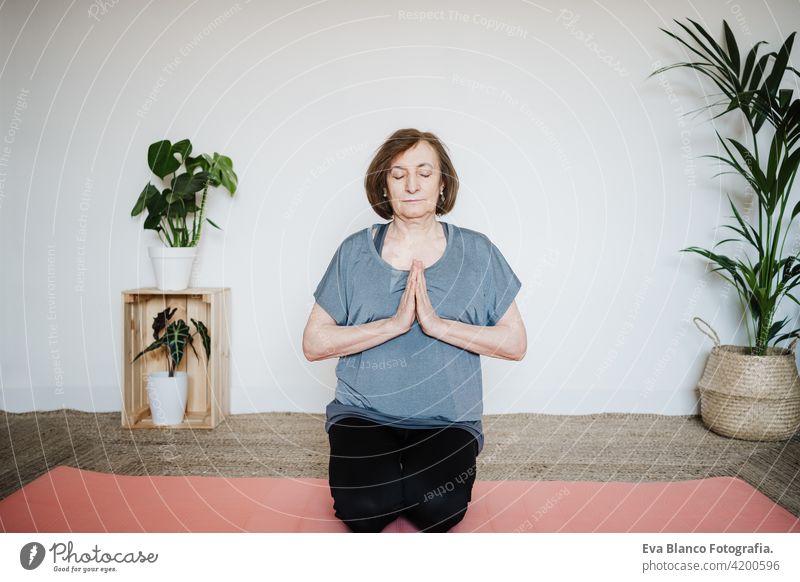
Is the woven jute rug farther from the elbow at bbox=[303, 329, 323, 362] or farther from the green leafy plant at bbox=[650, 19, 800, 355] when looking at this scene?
the elbow at bbox=[303, 329, 323, 362]

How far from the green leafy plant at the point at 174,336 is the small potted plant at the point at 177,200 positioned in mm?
134

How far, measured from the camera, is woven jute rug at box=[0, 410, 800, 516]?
2.21 m

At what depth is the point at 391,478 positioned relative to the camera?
4.73 ft

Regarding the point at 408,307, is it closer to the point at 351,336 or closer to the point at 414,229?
the point at 351,336

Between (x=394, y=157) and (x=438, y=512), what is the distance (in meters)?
0.84

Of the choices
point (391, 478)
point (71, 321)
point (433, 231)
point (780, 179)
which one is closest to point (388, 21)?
point (433, 231)

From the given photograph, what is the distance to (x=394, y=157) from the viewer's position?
1.67 m

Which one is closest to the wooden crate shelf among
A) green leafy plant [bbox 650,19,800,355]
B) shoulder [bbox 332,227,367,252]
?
shoulder [bbox 332,227,367,252]

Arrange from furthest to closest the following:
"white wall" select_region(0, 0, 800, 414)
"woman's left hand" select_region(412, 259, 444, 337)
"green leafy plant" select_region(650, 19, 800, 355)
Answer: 1. "white wall" select_region(0, 0, 800, 414)
2. "green leafy plant" select_region(650, 19, 800, 355)
3. "woman's left hand" select_region(412, 259, 444, 337)

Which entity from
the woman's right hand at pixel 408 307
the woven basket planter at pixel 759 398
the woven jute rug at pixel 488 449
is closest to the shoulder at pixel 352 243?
the woman's right hand at pixel 408 307

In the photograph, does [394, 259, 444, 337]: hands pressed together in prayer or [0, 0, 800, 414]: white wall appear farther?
[0, 0, 800, 414]: white wall

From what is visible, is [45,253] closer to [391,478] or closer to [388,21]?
[388,21]

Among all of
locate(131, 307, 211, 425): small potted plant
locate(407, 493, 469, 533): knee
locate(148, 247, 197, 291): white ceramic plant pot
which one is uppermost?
locate(148, 247, 197, 291): white ceramic plant pot

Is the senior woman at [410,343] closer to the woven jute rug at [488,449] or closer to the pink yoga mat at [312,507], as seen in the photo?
the pink yoga mat at [312,507]
